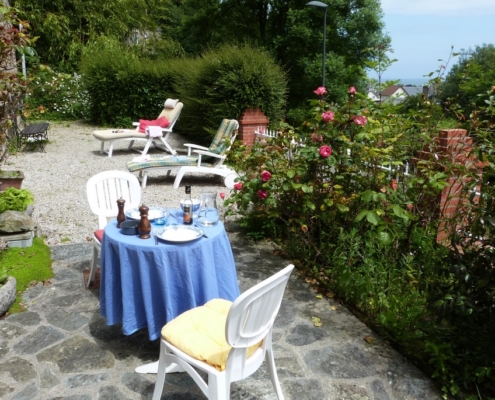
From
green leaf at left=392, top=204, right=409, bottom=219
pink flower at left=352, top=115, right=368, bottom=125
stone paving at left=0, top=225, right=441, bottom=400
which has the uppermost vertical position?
pink flower at left=352, top=115, right=368, bottom=125

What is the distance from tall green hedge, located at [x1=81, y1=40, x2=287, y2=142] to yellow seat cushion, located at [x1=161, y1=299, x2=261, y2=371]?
25.3 ft

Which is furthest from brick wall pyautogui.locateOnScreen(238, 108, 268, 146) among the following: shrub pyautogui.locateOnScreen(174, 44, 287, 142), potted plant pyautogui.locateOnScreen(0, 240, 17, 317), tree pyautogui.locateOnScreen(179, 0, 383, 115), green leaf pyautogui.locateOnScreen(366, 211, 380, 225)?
tree pyautogui.locateOnScreen(179, 0, 383, 115)

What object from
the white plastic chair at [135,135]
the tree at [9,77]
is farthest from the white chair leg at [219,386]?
the white plastic chair at [135,135]

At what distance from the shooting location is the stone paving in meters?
2.69

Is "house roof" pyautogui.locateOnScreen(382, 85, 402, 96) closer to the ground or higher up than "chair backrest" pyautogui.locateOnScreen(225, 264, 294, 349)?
higher up

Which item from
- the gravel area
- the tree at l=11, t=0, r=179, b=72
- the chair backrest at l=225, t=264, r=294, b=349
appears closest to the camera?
the chair backrest at l=225, t=264, r=294, b=349

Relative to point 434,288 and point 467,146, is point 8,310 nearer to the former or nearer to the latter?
point 434,288

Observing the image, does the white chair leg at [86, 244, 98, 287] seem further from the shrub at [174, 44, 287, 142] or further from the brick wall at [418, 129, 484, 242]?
the shrub at [174, 44, 287, 142]

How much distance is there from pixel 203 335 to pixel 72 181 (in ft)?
19.7

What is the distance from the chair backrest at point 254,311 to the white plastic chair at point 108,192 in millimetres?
2107

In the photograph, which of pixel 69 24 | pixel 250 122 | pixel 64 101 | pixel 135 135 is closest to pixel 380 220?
pixel 250 122

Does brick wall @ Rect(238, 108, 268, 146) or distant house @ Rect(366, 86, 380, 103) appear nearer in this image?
distant house @ Rect(366, 86, 380, 103)

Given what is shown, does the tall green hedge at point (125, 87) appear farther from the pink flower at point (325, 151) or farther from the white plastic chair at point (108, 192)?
the pink flower at point (325, 151)

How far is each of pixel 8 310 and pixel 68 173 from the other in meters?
5.09
